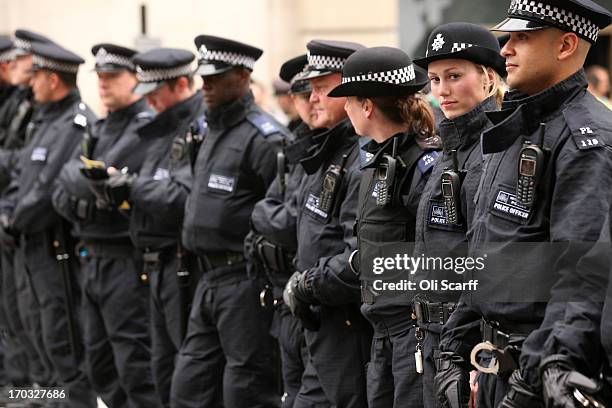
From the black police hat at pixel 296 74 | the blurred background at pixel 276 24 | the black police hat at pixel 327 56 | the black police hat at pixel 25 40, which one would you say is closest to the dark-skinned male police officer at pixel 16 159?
the black police hat at pixel 25 40

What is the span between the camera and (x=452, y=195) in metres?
4.79

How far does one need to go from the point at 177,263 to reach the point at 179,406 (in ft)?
2.88

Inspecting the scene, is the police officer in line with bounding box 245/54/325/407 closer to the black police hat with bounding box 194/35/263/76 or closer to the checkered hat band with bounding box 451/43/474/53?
the black police hat with bounding box 194/35/263/76

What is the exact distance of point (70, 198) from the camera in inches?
333

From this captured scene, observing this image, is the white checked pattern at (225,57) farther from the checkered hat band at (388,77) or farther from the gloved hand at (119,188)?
the checkered hat band at (388,77)

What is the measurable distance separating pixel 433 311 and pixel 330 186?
111 centimetres

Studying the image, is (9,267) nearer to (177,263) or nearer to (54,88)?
(54,88)

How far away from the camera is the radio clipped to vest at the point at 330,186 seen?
19.4 feet

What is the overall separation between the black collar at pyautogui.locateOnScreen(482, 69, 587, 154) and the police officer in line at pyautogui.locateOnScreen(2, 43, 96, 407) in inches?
204

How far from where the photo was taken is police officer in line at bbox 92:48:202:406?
762 cm

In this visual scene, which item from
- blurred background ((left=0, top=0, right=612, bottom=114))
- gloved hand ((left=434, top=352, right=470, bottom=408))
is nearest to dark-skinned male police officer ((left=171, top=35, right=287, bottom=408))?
gloved hand ((left=434, top=352, right=470, bottom=408))

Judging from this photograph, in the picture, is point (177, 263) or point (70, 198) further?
point (70, 198)

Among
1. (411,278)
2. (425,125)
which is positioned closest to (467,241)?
(411,278)

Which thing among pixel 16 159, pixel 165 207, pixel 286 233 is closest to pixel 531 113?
pixel 286 233
